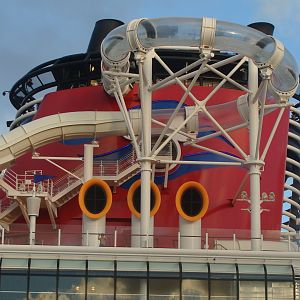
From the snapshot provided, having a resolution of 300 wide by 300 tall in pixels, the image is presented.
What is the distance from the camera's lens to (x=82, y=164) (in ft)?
137

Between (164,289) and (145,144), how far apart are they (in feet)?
23.0

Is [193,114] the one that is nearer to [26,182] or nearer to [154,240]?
[154,240]

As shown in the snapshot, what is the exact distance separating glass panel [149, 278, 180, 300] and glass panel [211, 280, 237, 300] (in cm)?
162

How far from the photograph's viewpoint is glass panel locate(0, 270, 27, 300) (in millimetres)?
32531

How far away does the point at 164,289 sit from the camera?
1307 inches

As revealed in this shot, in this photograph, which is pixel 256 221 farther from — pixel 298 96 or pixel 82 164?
pixel 298 96

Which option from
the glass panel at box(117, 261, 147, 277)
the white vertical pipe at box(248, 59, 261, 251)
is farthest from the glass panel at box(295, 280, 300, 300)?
the glass panel at box(117, 261, 147, 277)

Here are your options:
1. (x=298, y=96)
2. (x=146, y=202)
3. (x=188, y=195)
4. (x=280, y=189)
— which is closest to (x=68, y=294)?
(x=146, y=202)

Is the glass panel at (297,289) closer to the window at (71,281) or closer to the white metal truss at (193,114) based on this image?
the white metal truss at (193,114)

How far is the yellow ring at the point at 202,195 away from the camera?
123 feet

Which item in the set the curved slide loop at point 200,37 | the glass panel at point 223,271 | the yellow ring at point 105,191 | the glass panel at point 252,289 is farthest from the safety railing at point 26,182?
the glass panel at point 252,289

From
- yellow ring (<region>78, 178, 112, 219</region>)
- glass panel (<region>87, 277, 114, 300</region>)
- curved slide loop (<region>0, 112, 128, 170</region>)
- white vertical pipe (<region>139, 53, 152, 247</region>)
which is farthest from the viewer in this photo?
curved slide loop (<region>0, 112, 128, 170</region>)

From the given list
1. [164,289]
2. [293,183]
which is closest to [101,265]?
[164,289]

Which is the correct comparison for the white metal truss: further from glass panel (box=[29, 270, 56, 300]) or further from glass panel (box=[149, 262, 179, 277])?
glass panel (box=[29, 270, 56, 300])
